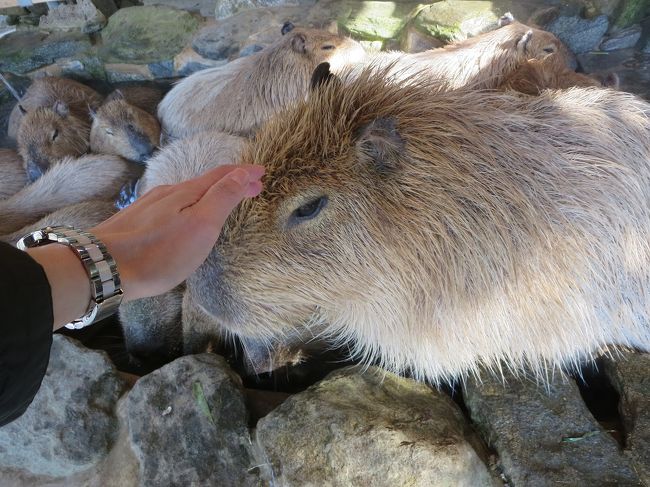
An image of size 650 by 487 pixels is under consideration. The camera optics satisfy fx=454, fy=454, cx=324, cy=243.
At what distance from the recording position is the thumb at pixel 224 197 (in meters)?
1.30

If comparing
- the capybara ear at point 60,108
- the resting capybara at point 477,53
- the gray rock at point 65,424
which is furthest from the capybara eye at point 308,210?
the capybara ear at point 60,108

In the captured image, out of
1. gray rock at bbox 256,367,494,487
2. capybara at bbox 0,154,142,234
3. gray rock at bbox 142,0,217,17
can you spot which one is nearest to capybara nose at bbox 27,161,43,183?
capybara at bbox 0,154,142,234

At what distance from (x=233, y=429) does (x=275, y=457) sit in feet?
0.82

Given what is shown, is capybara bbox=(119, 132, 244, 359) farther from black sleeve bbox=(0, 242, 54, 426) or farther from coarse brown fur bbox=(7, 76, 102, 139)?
coarse brown fur bbox=(7, 76, 102, 139)

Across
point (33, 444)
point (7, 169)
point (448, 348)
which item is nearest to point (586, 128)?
point (448, 348)

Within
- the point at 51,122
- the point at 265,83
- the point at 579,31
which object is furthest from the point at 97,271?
the point at 579,31

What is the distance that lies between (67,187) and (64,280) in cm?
245

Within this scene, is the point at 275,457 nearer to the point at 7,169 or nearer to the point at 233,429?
the point at 233,429

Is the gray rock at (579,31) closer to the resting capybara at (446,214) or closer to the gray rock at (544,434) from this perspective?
the resting capybara at (446,214)

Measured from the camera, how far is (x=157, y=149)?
3.51 meters

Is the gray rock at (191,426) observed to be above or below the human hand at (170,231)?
below

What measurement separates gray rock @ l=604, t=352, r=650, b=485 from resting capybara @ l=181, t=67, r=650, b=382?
9.5 inches

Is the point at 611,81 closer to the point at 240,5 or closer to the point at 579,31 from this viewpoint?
the point at 579,31

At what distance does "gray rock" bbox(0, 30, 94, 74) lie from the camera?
432cm
